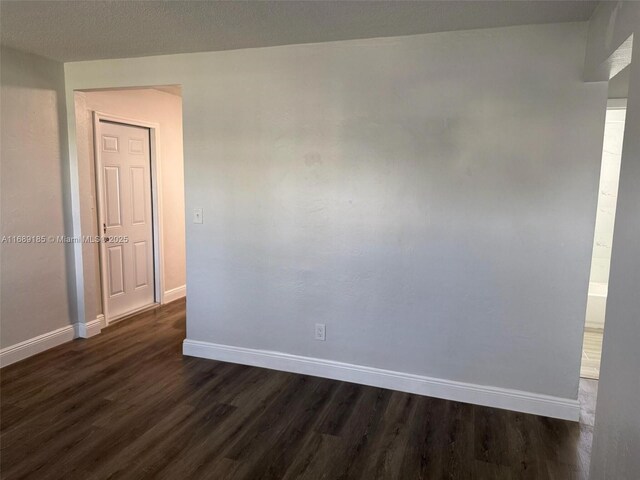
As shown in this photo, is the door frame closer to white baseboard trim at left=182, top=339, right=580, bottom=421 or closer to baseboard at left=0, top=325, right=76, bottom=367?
baseboard at left=0, top=325, right=76, bottom=367

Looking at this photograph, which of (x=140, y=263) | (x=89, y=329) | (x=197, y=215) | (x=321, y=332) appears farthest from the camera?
(x=140, y=263)

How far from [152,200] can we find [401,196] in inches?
119

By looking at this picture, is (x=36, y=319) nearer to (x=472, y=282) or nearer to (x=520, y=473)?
(x=472, y=282)

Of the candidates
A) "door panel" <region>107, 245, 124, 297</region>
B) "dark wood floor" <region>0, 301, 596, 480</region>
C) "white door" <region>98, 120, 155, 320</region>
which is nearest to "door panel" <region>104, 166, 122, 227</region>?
"white door" <region>98, 120, 155, 320</region>

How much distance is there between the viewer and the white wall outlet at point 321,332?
3.12 m

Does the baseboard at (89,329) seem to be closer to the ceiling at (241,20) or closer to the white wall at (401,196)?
the white wall at (401,196)

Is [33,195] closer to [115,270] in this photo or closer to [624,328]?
[115,270]

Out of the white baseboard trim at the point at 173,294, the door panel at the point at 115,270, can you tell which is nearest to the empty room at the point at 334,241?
the door panel at the point at 115,270

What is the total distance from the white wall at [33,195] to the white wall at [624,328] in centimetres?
374

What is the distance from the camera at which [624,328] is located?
153 centimetres

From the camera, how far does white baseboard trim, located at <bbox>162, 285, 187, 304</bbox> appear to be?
4.93m

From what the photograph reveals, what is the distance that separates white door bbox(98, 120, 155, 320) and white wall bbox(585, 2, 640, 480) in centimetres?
393

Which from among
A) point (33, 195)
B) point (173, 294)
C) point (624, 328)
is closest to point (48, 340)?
point (33, 195)

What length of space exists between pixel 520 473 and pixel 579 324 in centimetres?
95
